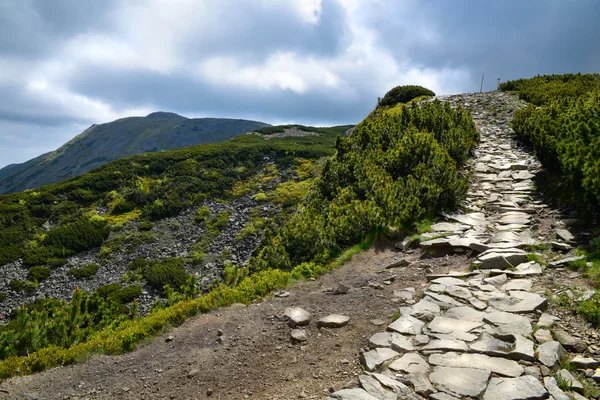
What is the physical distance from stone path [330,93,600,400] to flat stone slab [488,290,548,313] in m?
0.01

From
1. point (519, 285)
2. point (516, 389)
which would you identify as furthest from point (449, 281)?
point (516, 389)

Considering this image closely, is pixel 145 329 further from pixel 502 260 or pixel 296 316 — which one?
pixel 502 260

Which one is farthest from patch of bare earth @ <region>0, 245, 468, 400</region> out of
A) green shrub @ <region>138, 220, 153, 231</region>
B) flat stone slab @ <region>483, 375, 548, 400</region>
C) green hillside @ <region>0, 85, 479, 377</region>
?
green shrub @ <region>138, 220, 153, 231</region>

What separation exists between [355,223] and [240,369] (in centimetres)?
515

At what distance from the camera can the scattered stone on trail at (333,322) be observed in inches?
205

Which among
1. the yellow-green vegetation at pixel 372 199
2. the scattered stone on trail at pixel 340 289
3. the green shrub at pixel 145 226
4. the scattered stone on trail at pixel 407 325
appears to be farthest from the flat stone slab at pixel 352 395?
the green shrub at pixel 145 226

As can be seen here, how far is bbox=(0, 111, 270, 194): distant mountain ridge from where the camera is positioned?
443ft

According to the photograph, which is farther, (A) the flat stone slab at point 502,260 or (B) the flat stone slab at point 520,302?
(A) the flat stone slab at point 502,260

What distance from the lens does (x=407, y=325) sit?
4855 millimetres

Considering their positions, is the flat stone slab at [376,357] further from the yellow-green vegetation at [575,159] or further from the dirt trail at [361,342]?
the yellow-green vegetation at [575,159]

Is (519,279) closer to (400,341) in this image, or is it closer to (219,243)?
(400,341)

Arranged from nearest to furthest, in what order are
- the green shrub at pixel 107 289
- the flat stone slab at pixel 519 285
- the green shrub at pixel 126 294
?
the flat stone slab at pixel 519 285 → the green shrub at pixel 126 294 → the green shrub at pixel 107 289

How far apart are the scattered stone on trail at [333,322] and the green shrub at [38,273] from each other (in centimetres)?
2201

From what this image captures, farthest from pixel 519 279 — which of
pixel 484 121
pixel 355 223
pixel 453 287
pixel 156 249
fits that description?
pixel 156 249
